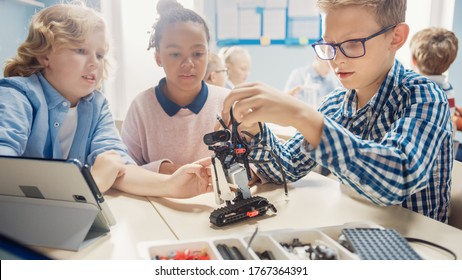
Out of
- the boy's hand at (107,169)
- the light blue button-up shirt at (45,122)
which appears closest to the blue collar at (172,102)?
the light blue button-up shirt at (45,122)

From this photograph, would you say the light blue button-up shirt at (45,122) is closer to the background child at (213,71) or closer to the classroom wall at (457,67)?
the background child at (213,71)

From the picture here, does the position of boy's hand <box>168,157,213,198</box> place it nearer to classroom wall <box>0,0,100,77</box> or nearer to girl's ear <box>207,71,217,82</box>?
classroom wall <box>0,0,100,77</box>

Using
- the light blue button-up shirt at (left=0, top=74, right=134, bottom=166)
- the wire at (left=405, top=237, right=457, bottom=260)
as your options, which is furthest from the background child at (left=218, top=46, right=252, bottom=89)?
the wire at (left=405, top=237, right=457, bottom=260)

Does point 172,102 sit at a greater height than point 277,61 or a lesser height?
lesser

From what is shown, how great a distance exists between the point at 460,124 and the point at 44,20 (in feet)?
7.93

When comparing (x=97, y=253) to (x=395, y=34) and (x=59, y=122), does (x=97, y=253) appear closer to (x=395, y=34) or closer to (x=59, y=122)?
(x=59, y=122)

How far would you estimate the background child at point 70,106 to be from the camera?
97cm

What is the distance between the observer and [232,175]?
83 cm

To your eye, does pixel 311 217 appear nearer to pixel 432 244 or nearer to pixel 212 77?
pixel 432 244

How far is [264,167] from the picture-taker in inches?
41.1

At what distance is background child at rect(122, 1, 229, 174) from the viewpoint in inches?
52.9

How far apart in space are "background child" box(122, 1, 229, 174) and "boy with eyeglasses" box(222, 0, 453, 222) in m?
0.41

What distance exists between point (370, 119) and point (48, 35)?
89 cm

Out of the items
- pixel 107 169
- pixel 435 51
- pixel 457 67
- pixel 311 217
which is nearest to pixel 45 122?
pixel 107 169
